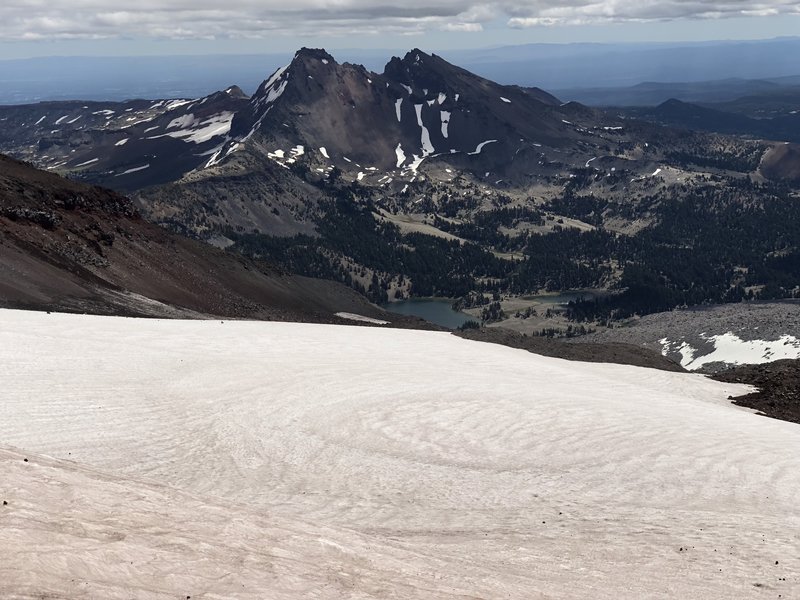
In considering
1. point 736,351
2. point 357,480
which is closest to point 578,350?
point 357,480

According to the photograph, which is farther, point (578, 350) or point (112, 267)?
point (112, 267)

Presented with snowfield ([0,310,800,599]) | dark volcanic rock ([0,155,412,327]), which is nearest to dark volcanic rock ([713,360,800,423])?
snowfield ([0,310,800,599])

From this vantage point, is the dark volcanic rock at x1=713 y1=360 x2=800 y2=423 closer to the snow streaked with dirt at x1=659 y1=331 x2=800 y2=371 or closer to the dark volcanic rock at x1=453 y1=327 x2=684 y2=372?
the dark volcanic rock at x1=453 y1=327 x2=684 y2=372

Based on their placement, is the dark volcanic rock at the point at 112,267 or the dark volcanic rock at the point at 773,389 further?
the dark volcanic rock at the point at 112,267

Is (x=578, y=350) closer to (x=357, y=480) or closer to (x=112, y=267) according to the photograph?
(x=357, y=480)

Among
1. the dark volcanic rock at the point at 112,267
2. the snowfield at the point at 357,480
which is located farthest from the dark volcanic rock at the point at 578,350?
the dark volcanic rock at the point at 112,267

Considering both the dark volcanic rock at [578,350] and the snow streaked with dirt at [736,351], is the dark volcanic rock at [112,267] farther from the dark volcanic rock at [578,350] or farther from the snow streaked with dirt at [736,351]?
the snow streaked with dirt at [736,351]

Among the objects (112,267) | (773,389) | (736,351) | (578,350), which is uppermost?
(112,267)

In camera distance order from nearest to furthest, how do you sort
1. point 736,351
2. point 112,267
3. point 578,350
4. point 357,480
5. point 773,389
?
point 357,480, point 773,389, point 578,350, point 112,267, point 736,351

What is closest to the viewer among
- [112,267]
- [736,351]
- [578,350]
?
[578,350]
